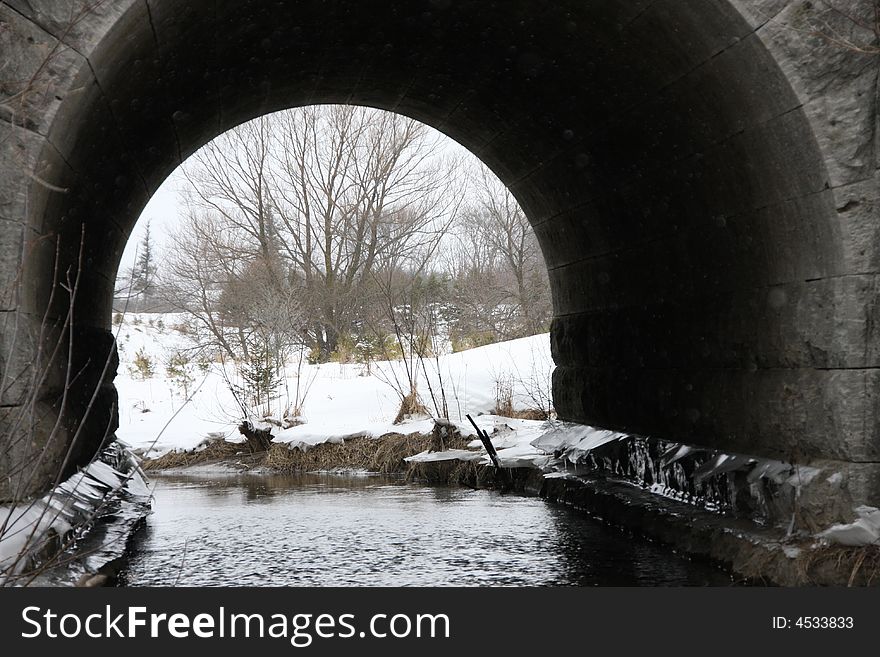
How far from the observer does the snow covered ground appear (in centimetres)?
1230

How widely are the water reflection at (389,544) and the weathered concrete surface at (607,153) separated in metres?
0.96

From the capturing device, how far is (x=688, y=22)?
194 inches

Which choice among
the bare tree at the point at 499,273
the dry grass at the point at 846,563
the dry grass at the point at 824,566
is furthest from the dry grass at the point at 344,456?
the bare tree at the point at 499,273

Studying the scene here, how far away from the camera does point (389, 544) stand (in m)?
6.61

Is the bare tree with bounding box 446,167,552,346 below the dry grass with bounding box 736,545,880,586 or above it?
above

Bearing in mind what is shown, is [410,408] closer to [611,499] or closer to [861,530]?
[611,499]

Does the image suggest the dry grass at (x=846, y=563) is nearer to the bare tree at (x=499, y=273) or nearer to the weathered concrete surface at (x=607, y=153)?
the weathered concrete surface at (x=607, y=153)

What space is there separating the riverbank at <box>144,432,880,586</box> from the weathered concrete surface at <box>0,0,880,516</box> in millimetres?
500

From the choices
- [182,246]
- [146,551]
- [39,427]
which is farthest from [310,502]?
[182,246]

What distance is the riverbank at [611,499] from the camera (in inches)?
179

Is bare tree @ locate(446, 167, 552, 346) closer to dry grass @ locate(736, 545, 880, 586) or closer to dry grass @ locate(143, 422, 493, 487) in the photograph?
dry grass @ locate(143, 422, 493, 487)

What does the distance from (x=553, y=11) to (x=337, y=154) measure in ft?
71.6

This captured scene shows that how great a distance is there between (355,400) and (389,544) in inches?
A: 335

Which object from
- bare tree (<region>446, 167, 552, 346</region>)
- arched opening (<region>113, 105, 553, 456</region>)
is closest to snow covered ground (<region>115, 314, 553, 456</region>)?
arched opening (<region>113, 105, 553, 456</region>)
